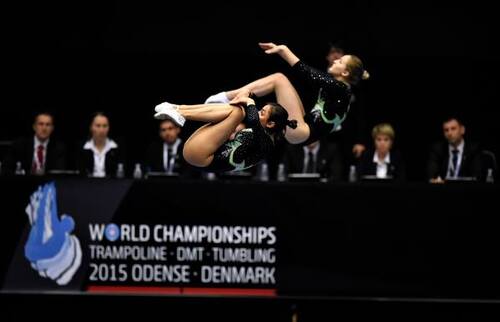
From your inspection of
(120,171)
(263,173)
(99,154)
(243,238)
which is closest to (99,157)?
(99,154)

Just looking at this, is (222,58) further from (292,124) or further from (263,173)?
(292,124)

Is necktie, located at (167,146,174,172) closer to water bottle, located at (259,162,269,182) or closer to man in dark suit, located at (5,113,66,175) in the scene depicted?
water bottle, located at (259,162,269,182)

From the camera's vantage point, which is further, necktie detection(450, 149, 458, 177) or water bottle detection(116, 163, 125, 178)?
necktie detection(450, 149, 458, 177)

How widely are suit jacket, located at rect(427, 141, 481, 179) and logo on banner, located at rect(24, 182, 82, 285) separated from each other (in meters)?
4.23

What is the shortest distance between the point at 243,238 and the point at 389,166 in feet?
6.63

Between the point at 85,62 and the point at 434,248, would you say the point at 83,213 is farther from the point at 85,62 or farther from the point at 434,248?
the point at 434,248

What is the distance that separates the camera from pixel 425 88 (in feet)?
43.4

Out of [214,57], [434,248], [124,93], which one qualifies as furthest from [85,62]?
[434,248]

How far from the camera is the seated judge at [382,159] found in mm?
11320

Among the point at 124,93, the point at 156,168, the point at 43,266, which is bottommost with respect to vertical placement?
the point at 43,266

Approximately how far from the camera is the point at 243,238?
10.7 meters

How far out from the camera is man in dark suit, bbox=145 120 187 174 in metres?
11.4

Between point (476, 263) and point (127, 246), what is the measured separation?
3.89 metres

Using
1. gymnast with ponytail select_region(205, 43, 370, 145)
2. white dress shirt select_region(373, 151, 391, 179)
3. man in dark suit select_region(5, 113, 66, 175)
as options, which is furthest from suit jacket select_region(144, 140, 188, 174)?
gymnast with ponytail select_region(205, 43, 370, 145)
